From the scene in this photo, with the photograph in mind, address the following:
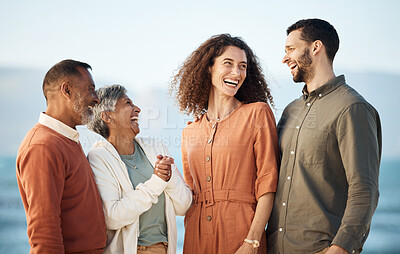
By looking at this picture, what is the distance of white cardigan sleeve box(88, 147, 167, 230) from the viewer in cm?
231

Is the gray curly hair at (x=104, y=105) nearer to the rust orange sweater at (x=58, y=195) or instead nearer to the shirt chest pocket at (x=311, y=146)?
the rust orange sweater at (x=58, y=195)

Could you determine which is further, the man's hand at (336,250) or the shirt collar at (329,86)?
the shirt collar at (329,86)

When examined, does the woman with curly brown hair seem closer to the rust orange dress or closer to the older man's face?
→ the rust orange dress

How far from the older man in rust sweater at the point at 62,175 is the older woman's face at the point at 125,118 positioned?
0.81 feet

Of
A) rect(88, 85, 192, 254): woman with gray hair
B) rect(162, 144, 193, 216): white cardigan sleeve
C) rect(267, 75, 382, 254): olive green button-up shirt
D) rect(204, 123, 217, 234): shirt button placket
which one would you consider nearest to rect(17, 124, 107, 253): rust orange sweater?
rect(88, 85, 192, 254): woman with gray hair

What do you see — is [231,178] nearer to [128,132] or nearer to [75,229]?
[128,132]

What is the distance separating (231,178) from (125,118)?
2.29 feet

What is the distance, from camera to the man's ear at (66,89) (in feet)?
7.27

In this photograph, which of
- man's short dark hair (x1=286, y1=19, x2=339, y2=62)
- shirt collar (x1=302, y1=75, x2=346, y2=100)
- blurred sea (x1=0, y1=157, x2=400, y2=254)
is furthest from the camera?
blurred sea (x1=0, y1=157, x2=400, y2=254)

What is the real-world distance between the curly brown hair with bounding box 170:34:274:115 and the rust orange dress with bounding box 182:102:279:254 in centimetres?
27

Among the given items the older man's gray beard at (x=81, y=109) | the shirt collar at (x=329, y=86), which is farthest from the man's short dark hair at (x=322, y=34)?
the older man's gray beard at (x=81, y=109)

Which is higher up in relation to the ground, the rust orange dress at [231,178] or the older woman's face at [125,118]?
the older woman's face at [125,118]

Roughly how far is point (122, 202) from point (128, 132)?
449 millimetres

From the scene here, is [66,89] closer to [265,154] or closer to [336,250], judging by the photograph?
[265,154]
